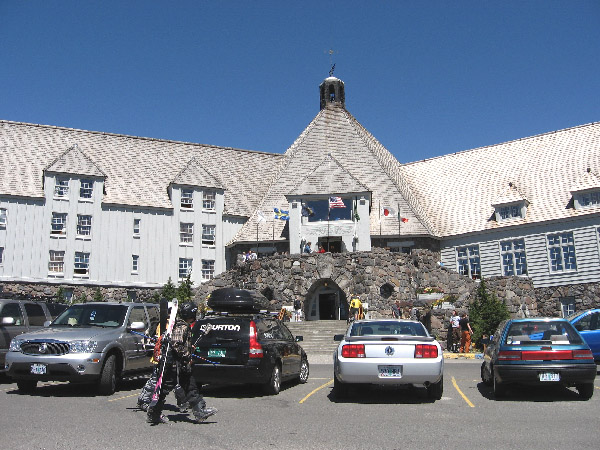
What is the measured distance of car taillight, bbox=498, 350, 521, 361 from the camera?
35.7 feet

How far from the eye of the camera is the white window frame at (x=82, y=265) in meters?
36.2

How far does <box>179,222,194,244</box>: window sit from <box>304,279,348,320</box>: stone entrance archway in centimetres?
962

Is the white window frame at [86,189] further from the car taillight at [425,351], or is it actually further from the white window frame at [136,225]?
the car taillight at [425,351]

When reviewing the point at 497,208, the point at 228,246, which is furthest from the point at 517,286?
the point at 228,246

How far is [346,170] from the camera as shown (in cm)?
3675

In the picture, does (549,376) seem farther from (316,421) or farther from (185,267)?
(185,267)

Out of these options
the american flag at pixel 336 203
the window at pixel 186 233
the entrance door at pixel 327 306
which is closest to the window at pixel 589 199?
the american flag at pixel 336 203

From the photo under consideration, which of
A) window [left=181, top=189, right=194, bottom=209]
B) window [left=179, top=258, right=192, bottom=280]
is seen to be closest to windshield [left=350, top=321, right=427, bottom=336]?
window [left=179, top=258, right=192, bottom=280]

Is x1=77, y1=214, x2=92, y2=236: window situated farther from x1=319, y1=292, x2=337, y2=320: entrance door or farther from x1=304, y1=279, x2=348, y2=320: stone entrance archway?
x1=319, y1=292, x2=337, y2=320: entrance door

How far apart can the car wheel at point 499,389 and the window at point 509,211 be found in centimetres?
2586

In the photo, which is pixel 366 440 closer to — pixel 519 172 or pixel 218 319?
pixel 218 319

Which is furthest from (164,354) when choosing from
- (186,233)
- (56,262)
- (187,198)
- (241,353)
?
(187,198)

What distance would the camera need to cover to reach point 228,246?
3950cm

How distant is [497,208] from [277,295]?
14281 mm
